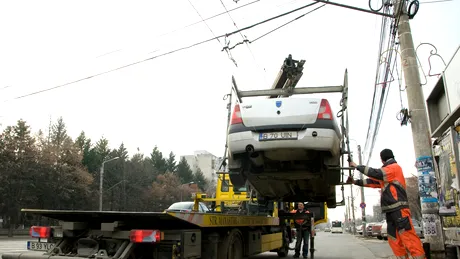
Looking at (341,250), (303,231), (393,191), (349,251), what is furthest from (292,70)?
(341,250)

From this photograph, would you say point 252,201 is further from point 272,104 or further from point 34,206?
point 34,206

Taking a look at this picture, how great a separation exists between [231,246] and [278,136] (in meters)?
2.15

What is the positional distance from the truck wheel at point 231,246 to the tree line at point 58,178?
110ft

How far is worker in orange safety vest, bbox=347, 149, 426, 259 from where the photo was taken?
5426 mm

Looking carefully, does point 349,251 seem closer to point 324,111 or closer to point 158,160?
point 324,111

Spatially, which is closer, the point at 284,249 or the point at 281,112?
the point at 281,112

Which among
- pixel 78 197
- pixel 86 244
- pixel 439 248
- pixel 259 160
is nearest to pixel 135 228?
pixel 86 244

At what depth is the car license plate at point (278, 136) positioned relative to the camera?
20.6ft

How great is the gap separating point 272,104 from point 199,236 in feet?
8.07

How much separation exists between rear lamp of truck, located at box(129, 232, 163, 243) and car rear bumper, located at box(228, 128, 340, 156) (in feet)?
7.35

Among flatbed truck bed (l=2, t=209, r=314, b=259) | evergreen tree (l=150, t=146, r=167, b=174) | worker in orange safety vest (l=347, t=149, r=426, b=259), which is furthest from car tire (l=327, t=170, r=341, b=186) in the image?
evergreen tree (l=150, t=146, r=167, b=174)

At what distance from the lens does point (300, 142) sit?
245 inches

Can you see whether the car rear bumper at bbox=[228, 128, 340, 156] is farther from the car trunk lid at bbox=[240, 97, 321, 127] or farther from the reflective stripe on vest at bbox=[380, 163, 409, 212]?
the reflective stripe on vest at bbox=[380, 163, 409, 212]

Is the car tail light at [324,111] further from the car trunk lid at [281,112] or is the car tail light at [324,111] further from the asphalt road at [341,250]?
the asphalt road at [341,250]
